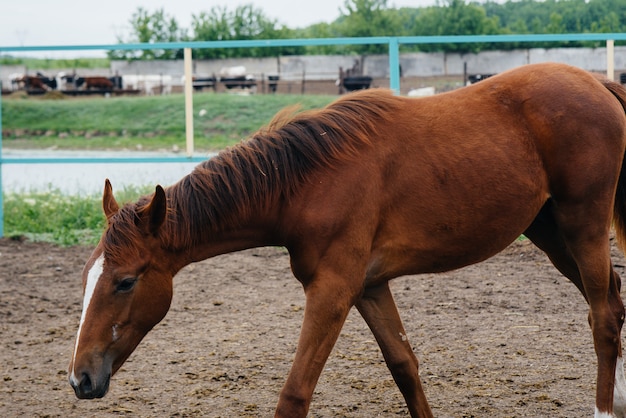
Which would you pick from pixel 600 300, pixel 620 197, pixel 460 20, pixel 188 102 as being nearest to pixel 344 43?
pixel 188 102

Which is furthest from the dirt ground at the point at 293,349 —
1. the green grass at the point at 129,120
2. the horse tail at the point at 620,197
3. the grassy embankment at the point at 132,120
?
the green grass at the point at 129,120

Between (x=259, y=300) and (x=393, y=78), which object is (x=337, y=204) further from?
(x=393, y=78)

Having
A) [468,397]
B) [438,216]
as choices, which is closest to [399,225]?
[438,216]

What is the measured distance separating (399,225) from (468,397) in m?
1.39

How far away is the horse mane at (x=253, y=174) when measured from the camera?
345 centimetres

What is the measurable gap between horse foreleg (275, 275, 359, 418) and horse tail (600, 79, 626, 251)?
178 cm

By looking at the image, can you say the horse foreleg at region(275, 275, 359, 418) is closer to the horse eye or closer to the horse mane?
the horse mane

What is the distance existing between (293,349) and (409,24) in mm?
29875

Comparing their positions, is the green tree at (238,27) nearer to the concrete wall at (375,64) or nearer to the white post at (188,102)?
the concrete wall at (375,64)

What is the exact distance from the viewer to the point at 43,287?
7352mm

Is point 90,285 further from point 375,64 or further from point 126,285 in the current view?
point 375,64

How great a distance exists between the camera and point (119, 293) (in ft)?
10.8

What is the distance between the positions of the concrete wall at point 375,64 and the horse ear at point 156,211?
6.92 metres

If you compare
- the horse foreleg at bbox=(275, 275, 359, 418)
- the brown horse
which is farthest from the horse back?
the horse foreleg at bbox=(275, 275, 359, 418)
